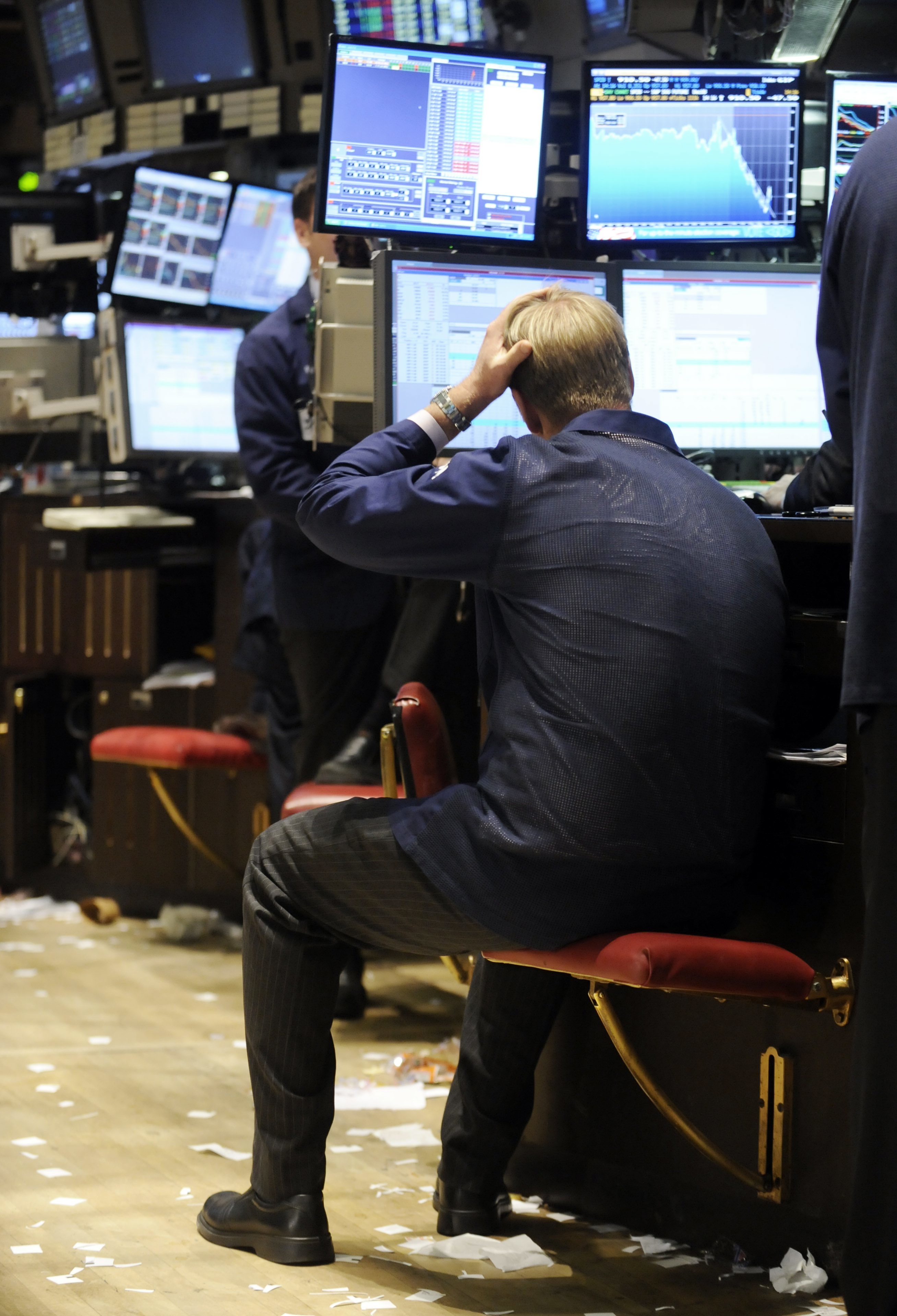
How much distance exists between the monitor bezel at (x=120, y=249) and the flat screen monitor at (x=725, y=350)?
7.55 ft

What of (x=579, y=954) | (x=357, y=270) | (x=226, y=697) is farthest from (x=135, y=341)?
(x=579, y=954)

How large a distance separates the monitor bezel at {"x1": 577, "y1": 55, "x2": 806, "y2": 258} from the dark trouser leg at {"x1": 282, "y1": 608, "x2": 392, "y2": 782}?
104 centimetres

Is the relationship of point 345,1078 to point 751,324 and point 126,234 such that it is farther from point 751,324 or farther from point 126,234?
point 126,234

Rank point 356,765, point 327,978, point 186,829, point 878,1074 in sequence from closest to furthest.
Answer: point 878,1074, point 327,978, point 356,765, point 186,829

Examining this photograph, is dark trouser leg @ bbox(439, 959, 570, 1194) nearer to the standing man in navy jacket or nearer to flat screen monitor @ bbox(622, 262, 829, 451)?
flat screen monitor @ bbox(622, 262, 829, 451)

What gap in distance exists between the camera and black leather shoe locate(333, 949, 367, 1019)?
146 inches

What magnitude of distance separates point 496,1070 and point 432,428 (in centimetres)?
92

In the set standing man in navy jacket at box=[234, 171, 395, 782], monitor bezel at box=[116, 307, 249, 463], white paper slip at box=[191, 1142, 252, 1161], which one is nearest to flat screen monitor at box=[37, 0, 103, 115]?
monitor bezel at box=[116, 307, 249, 463]

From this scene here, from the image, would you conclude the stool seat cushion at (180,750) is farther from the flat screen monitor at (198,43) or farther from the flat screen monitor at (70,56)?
the flat screen monitor at (70,56)

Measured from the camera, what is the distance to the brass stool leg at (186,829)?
175 inches

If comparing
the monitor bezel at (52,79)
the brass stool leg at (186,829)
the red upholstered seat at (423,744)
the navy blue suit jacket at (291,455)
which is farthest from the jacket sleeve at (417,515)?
the monitor bezel at (52,79)

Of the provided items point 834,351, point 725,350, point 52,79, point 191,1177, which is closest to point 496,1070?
point 191,1177

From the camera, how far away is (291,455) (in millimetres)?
3658

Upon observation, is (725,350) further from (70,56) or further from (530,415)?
(70,56)
